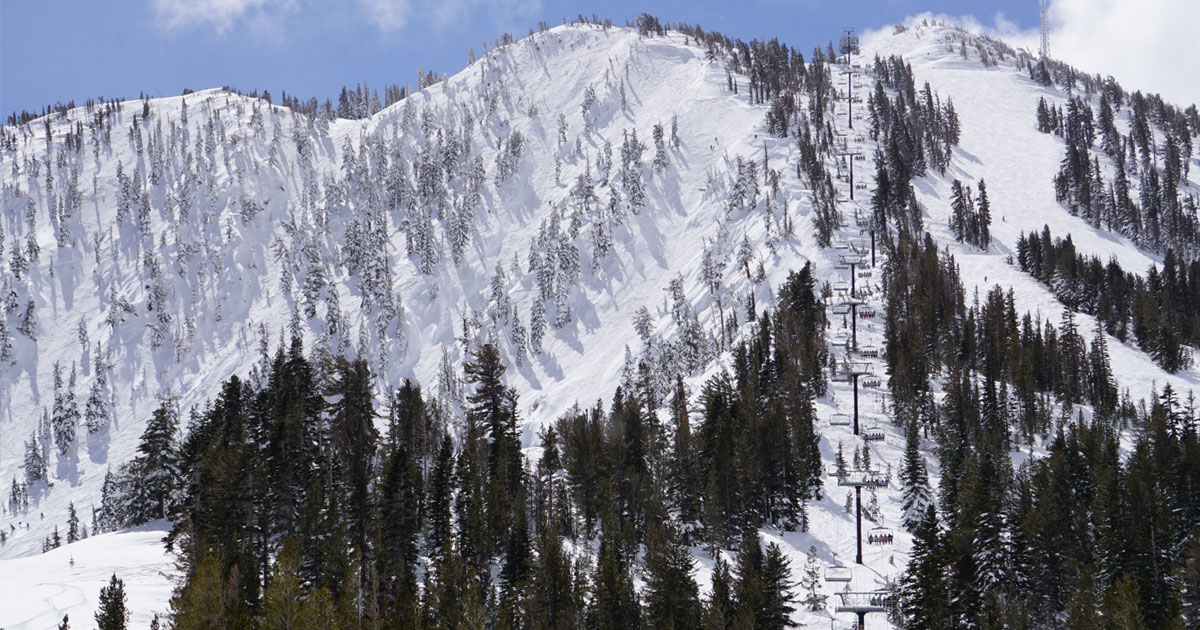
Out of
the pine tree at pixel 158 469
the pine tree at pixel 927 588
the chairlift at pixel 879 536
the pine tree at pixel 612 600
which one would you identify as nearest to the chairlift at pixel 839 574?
the pine tree at pixel 927 588

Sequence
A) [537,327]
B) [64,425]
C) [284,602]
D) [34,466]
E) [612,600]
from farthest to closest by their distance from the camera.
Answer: [64,425] → [537,327] → [34,466] → [612,600] → [284,602]

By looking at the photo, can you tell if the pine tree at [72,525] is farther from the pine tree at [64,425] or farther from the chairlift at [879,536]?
the chairlift at [879,536]

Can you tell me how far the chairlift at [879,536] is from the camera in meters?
71.6

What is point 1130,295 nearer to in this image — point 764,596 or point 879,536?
point 879,536

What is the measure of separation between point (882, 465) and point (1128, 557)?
2105 cm

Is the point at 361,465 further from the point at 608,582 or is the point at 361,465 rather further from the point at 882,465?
the point at 882,465

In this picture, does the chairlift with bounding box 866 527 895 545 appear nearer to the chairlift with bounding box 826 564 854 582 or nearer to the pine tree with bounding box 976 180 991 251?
the chairlift with bounding box 826 564 854 582

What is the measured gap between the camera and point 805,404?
90.6 m

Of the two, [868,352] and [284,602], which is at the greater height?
[868,352]

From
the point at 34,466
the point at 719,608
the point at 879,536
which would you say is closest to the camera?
the point at 719,608

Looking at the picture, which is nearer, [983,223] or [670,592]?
[670,592]

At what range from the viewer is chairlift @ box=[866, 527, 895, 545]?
71.6 meters

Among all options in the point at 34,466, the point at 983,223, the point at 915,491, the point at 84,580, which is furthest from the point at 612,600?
the point at 34,466

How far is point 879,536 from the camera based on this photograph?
2854 inches
